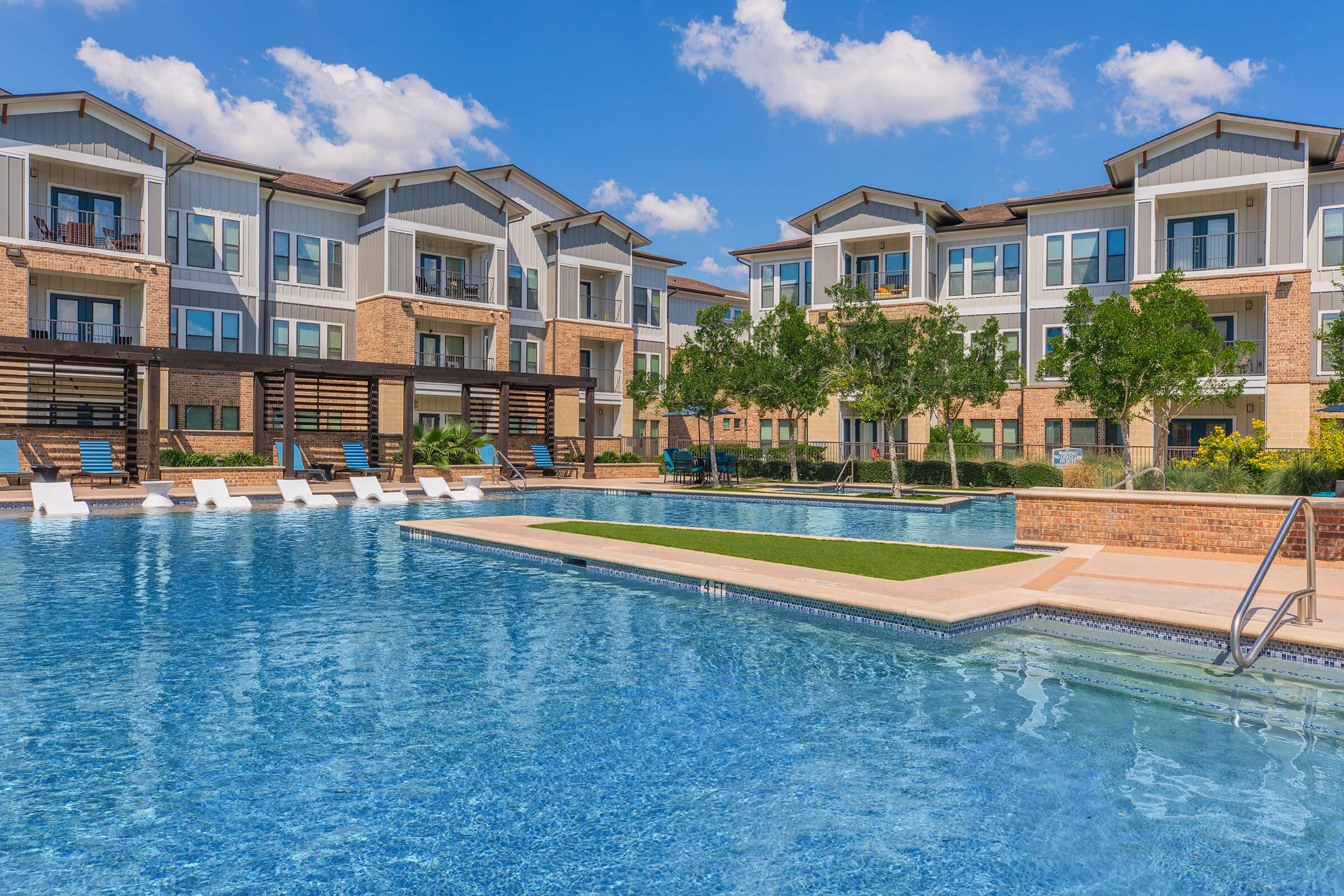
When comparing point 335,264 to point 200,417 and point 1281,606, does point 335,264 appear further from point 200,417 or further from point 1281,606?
point 1281,606

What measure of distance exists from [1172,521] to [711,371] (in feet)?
58.5

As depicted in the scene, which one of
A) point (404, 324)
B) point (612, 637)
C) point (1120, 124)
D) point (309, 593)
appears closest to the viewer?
point (612, 637)

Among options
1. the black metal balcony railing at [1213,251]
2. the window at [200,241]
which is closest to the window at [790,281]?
the black metal balcony railing at [1213,251]

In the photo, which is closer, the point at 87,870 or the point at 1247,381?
the point at 87,870

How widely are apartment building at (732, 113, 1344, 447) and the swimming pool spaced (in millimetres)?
26449

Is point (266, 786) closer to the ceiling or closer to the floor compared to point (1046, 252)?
closer to the floor

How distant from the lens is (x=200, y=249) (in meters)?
29.6

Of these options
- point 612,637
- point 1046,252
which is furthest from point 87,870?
point 1046,252

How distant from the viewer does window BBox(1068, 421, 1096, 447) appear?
105 ft

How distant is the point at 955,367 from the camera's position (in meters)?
26.6

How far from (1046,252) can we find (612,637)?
31.3 m

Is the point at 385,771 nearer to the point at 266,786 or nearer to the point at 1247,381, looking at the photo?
the point at 266,786

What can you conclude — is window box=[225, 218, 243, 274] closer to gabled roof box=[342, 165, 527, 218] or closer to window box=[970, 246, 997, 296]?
gabled roof box=[342, 165, 527, 218]

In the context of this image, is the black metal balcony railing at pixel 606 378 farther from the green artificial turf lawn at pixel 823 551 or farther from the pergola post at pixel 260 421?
the green artificial turf lawn at pixel 823 551
